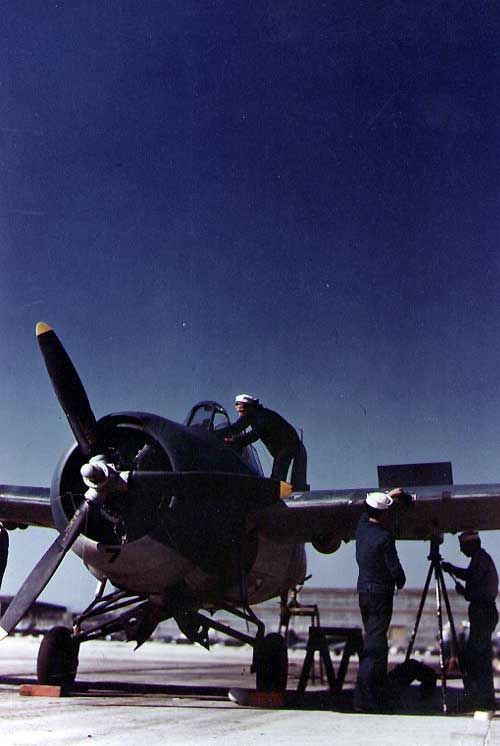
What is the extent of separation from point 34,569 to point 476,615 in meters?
4.91

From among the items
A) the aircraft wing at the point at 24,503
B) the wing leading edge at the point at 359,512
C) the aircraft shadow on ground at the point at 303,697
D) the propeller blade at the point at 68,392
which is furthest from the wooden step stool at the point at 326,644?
the aircraft wing at the point at 24,503

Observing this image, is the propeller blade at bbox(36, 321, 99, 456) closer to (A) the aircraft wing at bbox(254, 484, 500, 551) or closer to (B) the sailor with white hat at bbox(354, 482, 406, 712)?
(A) the aircraft wing at bbox(254, 484, 500, 551)

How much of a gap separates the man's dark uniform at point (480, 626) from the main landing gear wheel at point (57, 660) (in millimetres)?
4600

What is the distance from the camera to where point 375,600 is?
758cm

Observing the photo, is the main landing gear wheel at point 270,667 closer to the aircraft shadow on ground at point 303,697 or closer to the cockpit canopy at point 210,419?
the aircraft shadow on ground at point 303,697

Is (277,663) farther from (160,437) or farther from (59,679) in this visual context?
(160,437)

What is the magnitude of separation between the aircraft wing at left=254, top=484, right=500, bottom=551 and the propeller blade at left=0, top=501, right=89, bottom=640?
2387 mm

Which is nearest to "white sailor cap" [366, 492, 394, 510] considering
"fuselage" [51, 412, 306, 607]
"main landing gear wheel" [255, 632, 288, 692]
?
"fuselage" [51, 412, 306, 607]

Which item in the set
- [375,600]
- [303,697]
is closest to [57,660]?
[303,697]

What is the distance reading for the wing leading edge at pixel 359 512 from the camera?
32.4 ft

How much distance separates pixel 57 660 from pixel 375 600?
13.3ft

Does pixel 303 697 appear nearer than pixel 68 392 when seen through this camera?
No

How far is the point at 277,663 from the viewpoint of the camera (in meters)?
9.26

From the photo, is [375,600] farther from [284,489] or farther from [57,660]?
[57,660]
